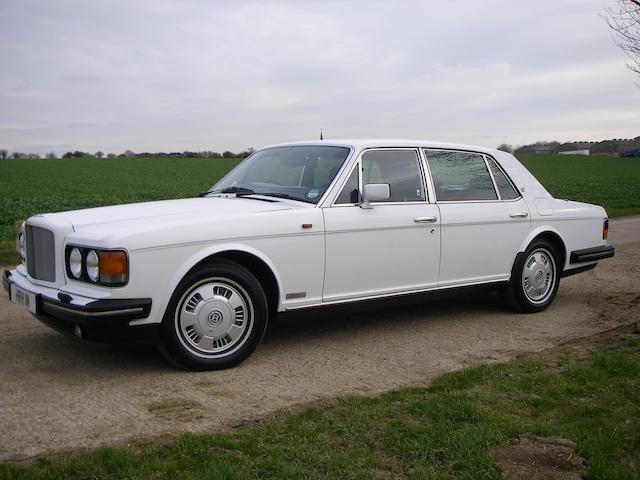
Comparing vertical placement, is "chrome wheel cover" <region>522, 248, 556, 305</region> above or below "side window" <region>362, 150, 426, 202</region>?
below

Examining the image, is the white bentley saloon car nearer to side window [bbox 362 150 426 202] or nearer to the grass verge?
side window [bbox 362 150 426 202]

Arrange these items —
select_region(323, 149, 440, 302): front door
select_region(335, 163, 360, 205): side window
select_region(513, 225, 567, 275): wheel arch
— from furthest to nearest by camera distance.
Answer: select_region(513, 225, 567, 275): wheel arch, select_region(335, 163, 360, 205): side window, select_region(323, 149, 440, 302): front door

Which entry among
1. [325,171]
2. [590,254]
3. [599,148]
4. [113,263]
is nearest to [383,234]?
[325,171]

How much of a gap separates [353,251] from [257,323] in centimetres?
100

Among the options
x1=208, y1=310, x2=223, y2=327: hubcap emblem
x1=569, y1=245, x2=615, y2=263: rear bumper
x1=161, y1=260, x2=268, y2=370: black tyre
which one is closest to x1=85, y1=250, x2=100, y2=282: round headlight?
x1=161, y1=260, x2=268, y2=370: black tyre

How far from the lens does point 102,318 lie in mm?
4406

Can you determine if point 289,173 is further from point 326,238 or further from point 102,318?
point 102,318

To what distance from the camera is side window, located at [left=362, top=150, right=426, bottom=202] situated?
5812 mm

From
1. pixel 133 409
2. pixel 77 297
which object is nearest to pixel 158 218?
pixel 77 297

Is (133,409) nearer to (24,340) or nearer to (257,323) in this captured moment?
(257,323)

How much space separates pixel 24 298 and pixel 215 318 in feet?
4.55

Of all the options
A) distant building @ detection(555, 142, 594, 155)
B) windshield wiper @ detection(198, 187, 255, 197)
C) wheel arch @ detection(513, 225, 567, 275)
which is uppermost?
distant building @ detection(555, 142, 594, 155)

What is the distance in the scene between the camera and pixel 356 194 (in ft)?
18.5

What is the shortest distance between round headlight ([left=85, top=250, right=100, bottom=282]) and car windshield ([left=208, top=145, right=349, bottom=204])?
171 centimetres
